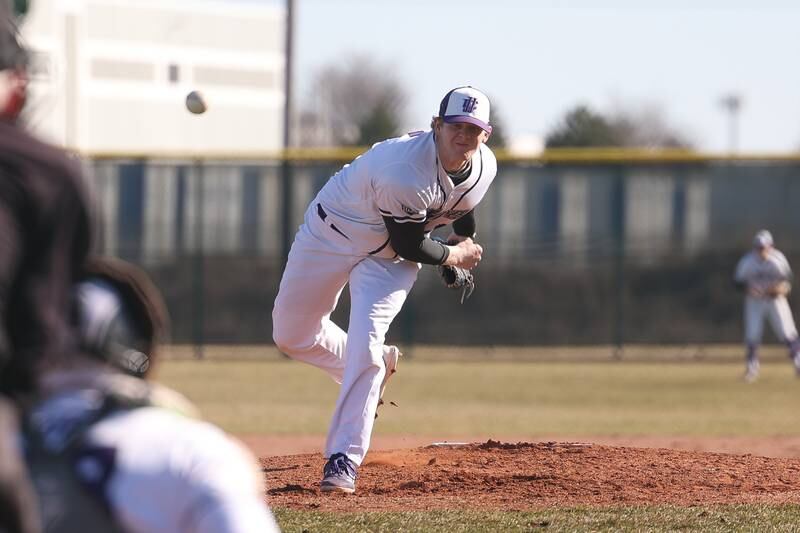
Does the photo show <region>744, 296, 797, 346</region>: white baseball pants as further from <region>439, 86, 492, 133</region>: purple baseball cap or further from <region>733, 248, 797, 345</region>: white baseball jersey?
<region>439, 86, 492, 133</region>: purple baseball cap

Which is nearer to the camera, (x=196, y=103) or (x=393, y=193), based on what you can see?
(x=393, y=193)

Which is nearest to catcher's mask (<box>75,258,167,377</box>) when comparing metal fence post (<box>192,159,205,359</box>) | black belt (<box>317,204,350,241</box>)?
black belt (<box>317,204,350,241</box>)

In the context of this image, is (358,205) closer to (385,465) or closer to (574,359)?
(385,465)

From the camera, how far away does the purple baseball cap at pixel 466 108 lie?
21.1 feet

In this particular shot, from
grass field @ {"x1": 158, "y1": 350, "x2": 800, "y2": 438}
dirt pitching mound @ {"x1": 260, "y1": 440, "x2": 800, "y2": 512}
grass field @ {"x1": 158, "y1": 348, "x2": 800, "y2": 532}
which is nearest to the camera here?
grass field @ {"x1": 158, "y1": 348, "x2": 800, "y2": 532}

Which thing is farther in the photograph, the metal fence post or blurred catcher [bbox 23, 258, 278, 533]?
the metal fence post

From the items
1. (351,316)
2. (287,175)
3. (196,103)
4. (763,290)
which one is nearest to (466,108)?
(351,316)

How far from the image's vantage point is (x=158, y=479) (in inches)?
92.4

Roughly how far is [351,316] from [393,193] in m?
0.64

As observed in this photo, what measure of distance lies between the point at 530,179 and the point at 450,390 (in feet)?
17.9

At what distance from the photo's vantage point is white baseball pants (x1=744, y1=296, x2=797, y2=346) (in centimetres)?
1850

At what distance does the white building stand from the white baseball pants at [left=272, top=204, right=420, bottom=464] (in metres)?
33.9

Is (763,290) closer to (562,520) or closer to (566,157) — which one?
(566,157)

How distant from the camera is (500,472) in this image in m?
7.16
